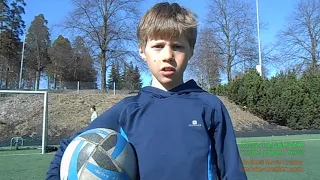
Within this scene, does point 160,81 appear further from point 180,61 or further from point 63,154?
point 63,154

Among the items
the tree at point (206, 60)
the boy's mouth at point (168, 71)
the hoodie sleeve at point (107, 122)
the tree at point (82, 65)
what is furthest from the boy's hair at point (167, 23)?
the tree at point (206, 60)

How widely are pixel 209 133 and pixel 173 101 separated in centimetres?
26

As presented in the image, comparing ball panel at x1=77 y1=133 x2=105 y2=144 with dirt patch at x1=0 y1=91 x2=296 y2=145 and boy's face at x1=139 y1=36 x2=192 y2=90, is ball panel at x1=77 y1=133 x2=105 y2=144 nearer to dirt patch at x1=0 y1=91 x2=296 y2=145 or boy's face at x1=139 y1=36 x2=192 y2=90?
boy's face at x1=139 y1=36 x2=192 y2=90

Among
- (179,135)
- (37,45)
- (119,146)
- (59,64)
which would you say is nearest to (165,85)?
(179,135)

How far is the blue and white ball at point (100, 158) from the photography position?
178 centimetres

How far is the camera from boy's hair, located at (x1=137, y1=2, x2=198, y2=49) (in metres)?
1.88

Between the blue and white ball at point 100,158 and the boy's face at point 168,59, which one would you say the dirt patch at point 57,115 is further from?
the boy's face at point 168,59

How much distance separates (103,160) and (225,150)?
2.12ft

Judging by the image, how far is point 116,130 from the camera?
1.96m

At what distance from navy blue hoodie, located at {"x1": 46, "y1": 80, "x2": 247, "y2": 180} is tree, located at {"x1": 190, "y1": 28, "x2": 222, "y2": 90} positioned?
35800 millimetres

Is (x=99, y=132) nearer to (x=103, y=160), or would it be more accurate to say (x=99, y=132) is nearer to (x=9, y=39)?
(x=103, y=160)

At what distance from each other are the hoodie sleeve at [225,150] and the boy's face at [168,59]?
30 centimetres

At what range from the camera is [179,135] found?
175 centimetres

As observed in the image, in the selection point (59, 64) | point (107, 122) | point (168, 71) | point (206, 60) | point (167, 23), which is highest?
point (59, 64)
